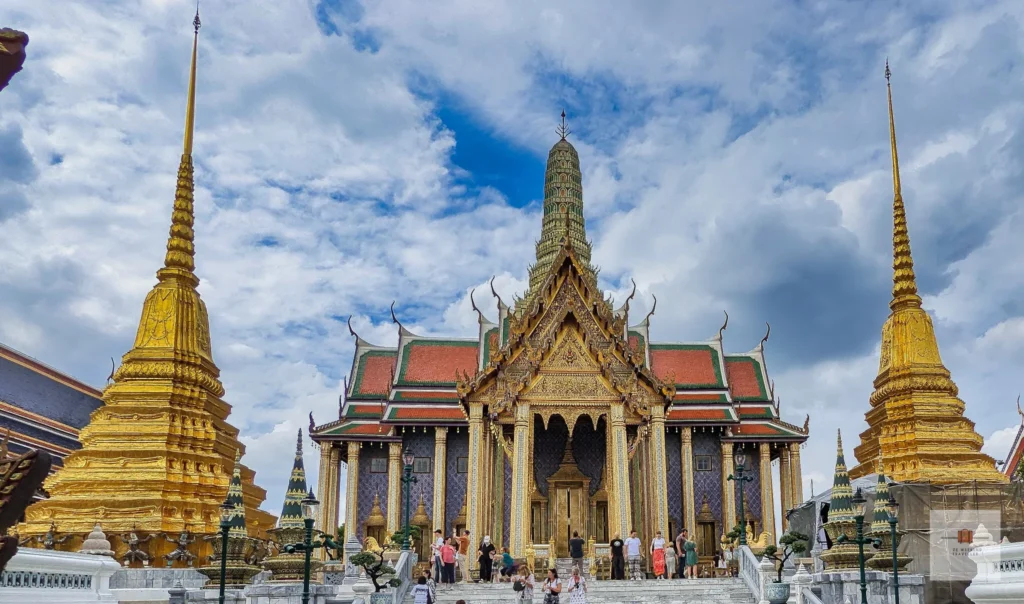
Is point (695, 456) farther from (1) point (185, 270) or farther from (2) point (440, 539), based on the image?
(1) point (185, 270)

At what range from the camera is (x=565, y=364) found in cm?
2430

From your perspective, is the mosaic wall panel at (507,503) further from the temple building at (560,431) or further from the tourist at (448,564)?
the tourist at (448,564)

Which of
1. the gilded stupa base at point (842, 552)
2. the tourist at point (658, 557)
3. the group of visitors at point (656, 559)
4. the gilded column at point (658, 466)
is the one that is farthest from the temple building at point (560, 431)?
the gilded stupa base at point (842, 552)

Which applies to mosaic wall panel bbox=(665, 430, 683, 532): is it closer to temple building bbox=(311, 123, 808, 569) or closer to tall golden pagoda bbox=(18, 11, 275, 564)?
temple building bbox=(311, 123, 808, 569)

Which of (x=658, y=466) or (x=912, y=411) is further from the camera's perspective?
(x=912, y=411)

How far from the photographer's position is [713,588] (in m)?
17.9

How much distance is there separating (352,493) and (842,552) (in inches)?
622

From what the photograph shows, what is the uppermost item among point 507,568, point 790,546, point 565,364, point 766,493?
point 565,364

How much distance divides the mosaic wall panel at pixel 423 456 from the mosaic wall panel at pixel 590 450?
4.11 metres

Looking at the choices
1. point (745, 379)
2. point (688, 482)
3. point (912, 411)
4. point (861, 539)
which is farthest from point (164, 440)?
point (912, 411)

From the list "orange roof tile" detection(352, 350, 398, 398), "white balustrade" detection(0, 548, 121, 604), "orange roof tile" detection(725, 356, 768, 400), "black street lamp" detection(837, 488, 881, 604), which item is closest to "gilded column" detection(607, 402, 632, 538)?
"orange roof tile" detection(725, 356, 768, 400)

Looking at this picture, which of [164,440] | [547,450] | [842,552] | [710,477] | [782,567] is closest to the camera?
[842,552]

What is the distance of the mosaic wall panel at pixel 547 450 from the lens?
89.1 ft

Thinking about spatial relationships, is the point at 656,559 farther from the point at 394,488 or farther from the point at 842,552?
the point at 394,488
